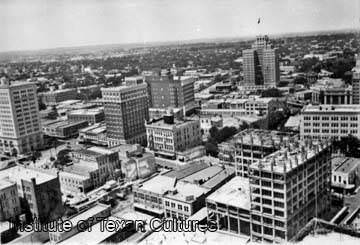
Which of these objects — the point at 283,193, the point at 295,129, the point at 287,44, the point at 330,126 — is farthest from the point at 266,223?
the point at 287,44

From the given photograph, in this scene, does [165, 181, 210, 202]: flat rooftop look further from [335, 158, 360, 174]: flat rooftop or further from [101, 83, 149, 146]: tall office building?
[101, 83, 149, 146]: tall office building

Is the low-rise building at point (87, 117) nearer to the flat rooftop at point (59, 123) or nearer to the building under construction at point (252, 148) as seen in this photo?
the flat rooftop at point (59, 123)

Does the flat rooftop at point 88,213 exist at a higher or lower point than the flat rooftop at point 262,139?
lower

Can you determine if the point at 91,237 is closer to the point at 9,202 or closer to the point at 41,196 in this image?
the point at 41,196

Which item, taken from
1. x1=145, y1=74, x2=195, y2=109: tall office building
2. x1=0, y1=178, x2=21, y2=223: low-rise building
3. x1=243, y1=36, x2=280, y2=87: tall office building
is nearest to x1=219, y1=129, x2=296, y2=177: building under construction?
x1=0, y1=178, x2=21, y2=223: low-rise building

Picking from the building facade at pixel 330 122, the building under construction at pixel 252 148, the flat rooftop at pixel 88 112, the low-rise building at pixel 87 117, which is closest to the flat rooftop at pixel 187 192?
the building under construction at pixel 252 148

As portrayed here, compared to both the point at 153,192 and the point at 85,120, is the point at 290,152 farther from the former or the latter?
the point at 85,120
